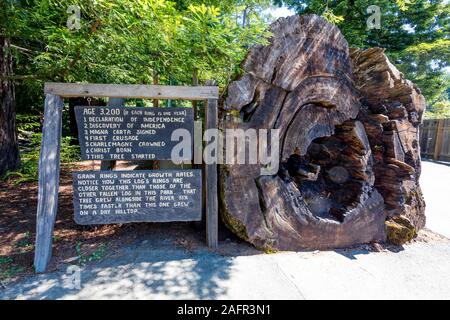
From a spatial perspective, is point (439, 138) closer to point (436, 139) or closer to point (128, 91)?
point (436, 139)

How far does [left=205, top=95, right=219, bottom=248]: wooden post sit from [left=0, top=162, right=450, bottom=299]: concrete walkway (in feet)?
0.65

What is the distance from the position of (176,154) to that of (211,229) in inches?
38.1

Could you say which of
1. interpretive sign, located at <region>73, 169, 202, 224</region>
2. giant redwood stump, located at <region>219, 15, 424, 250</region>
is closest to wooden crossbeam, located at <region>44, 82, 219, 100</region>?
giant redwood stump, located at <region>219, 15, 424, 250</region>

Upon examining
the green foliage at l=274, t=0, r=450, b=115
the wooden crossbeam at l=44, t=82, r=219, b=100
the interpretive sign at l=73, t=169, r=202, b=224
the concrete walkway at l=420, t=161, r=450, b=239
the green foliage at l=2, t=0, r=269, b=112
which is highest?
the green foliage at l=274, t=0, r=450, b=115

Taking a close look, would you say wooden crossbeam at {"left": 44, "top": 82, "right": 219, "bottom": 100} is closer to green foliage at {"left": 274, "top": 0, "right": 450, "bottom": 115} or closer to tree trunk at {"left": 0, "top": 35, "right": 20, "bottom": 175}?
tree trunk at {"left": 0, "top": 35, "right": 20, "bottom": 175}

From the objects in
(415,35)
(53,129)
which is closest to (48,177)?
(53,129)

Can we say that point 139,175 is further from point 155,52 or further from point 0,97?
point 0,97

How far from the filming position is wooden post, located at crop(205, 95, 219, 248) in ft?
9.39

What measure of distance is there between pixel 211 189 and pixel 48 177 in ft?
5.58

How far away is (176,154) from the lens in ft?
9.43

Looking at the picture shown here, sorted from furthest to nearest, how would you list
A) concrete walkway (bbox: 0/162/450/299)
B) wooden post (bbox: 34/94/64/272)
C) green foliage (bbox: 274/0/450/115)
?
green foliage (bbox: 274/0/450/115) < wooden post (bbox: 34/94/64/272) < concrete walkway (bbox: 0/162/450/299)

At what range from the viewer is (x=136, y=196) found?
9.33ft

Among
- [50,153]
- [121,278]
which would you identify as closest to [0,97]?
[50,153]

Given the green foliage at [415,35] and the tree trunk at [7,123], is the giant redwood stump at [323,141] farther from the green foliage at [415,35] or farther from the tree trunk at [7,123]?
the green foliage at [415,35]
